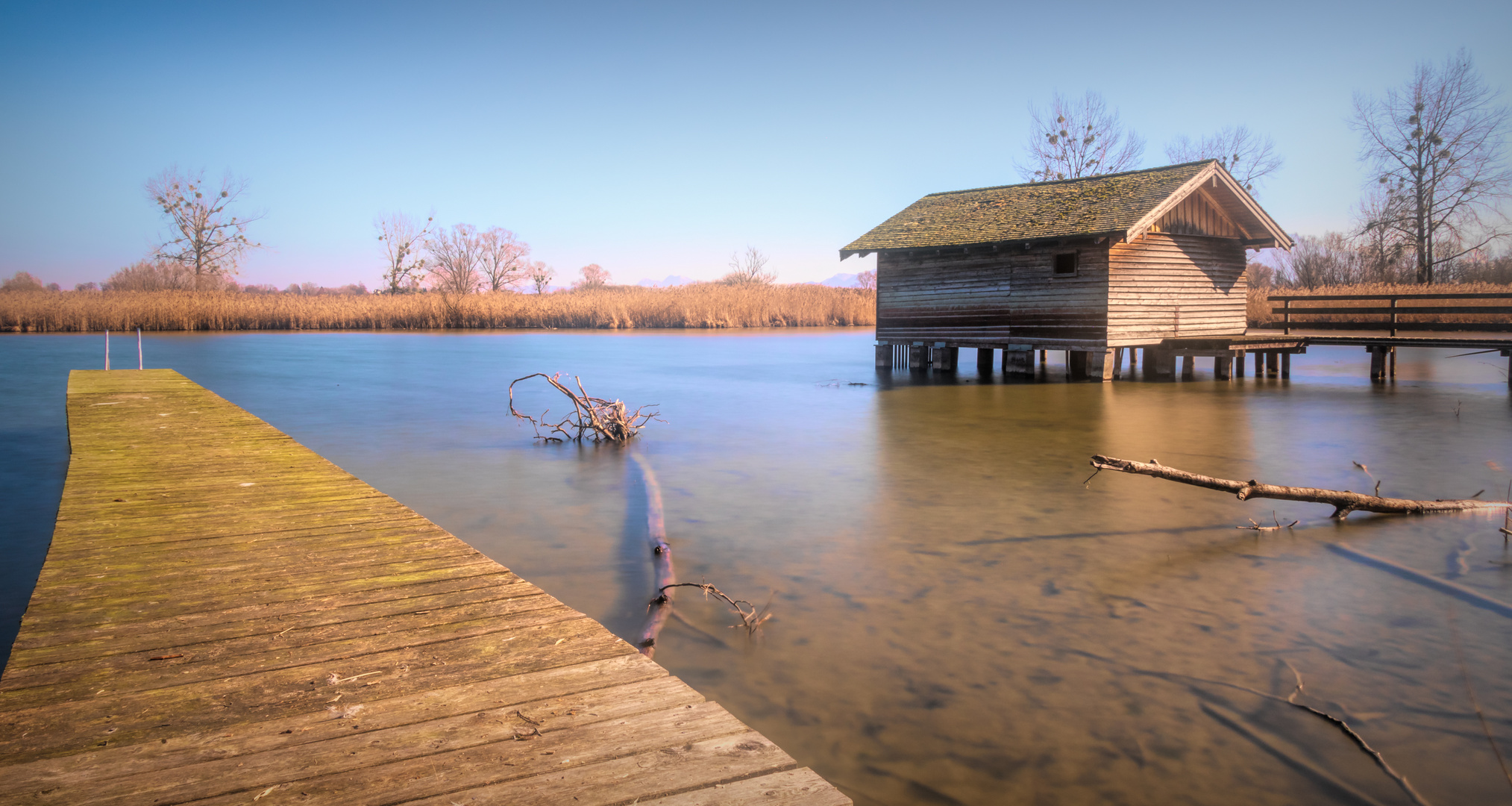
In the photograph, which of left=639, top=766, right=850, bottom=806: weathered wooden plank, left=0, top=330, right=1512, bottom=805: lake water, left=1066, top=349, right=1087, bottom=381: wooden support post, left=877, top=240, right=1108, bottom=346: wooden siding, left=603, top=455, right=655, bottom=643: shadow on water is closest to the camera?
left=639, top=766, right=850, bottom=806: weathered wooden plank

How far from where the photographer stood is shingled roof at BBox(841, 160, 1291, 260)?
19.9 m

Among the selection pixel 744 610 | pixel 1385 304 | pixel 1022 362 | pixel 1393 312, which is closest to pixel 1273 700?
pixel 744 610

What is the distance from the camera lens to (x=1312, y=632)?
17.5ft

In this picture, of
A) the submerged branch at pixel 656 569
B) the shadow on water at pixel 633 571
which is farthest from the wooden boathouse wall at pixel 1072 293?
the shadow on water at pixel 633 571

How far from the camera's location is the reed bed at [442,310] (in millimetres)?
42781

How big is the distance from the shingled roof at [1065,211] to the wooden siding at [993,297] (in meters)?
0.57

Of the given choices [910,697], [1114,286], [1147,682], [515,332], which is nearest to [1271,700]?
[1147,682]

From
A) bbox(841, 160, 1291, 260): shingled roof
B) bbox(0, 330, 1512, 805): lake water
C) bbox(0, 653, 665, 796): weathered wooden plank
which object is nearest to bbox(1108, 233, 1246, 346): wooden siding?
bbox(841, 160, 1291, 260): shingled roof

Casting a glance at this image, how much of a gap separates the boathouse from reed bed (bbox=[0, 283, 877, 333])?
84.2 ft

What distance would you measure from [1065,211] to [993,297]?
2.60m

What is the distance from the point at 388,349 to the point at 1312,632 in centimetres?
3574

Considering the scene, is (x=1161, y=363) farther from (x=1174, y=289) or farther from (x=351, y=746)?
(x=351, y=746)

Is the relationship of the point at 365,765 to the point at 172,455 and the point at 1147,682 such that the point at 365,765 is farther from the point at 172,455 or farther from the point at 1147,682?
the point at 172,455

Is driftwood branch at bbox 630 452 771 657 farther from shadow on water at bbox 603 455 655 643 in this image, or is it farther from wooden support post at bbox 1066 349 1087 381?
wooden support post at bbox 1066 349 1087 381
